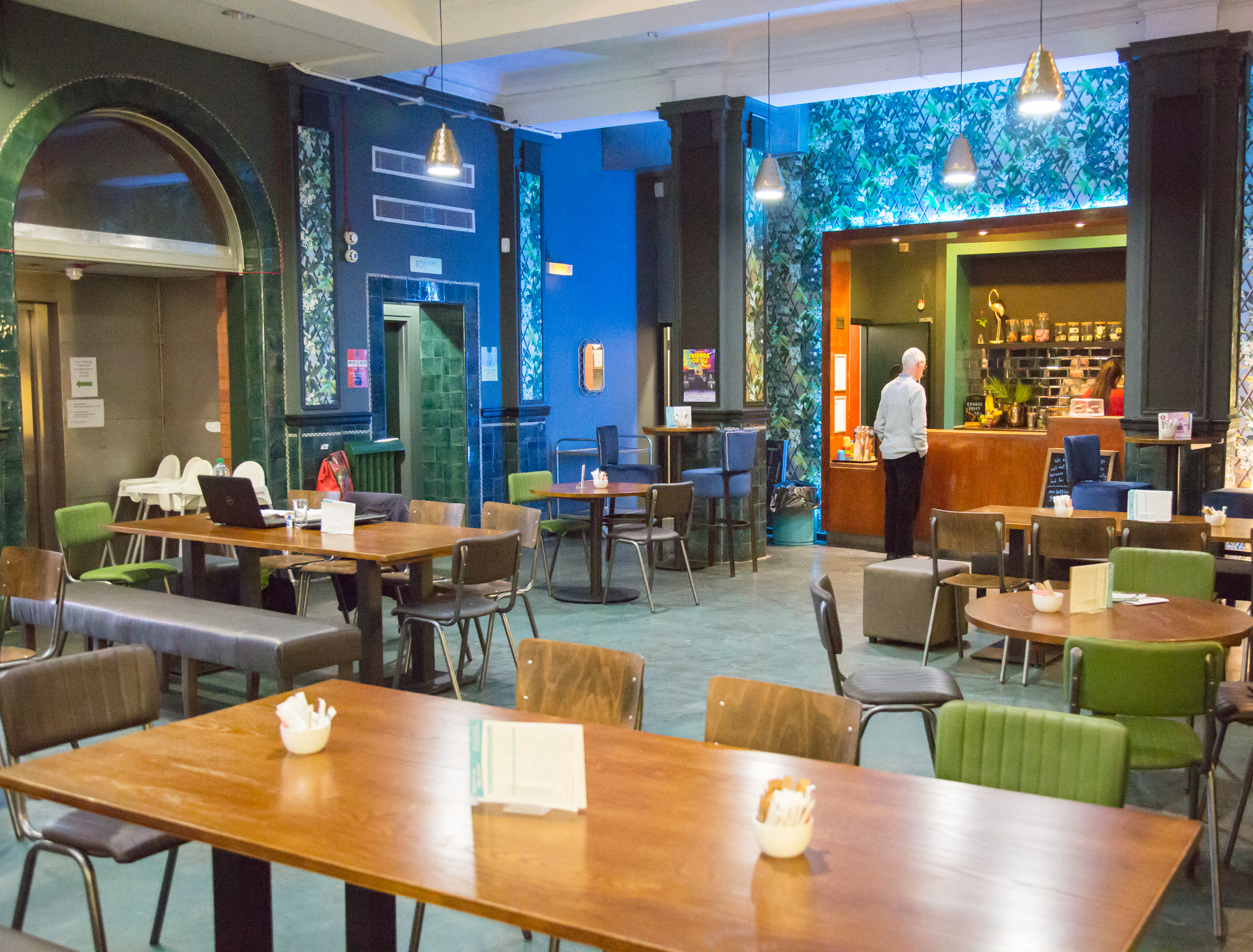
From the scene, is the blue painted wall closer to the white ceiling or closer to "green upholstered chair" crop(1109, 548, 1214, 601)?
the white ceiling

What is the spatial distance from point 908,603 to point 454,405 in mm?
5191

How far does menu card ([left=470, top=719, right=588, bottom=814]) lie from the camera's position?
222 centimetres

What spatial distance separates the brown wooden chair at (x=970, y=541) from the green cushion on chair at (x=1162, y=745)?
7.14ft

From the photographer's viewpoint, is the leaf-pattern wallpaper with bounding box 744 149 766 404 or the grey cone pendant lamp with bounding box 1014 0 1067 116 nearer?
the grey cone pendant lamp with bounding box 1014 0 1067 116

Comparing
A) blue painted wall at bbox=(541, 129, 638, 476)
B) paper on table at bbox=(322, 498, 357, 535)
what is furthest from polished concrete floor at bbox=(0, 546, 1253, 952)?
blue painted wall at bbox=(541, 129, 638, 476)

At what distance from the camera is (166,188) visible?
829 cm

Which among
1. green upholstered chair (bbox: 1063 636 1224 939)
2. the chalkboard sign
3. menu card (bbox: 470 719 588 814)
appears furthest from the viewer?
the chalkboard sign

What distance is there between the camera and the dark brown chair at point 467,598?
5.27m

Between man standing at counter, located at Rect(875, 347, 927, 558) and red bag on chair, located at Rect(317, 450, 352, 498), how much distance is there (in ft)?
14.5

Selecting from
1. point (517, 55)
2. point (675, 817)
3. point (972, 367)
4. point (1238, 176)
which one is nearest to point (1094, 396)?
point (972, 367)

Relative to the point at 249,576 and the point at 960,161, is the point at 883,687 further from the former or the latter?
the point at 960,161

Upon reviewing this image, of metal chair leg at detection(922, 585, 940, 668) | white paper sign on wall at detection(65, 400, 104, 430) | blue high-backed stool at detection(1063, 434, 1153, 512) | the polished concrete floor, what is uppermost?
white paper sign on wall at detection(65, 400, 104, 430)

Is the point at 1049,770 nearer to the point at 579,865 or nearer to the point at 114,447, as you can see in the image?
the point at 579,865

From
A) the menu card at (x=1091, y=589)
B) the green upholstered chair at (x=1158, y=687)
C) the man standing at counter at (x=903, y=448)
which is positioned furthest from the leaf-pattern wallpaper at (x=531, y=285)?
the green upholstered chair at (x=1158, y=687)
